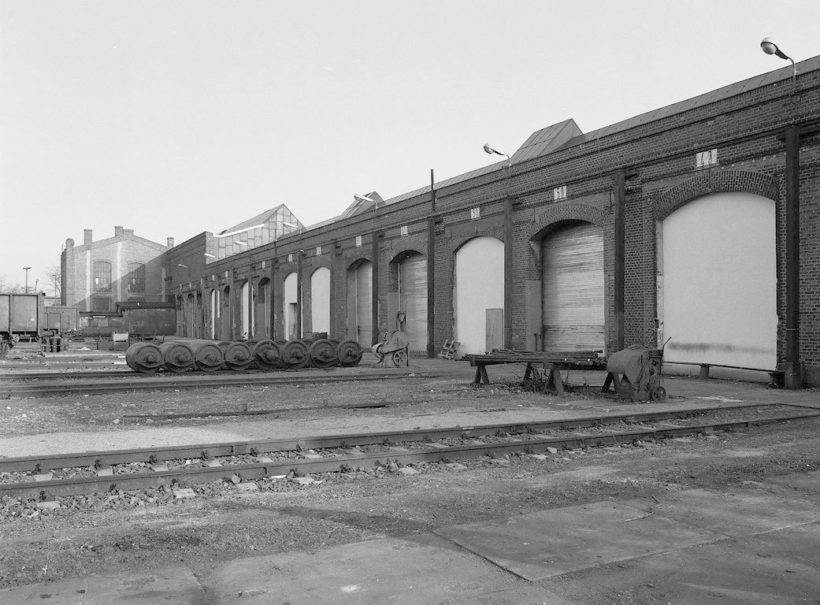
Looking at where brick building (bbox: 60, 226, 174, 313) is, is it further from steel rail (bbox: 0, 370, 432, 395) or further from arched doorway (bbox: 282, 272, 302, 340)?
steel rail (bbox: 0, 370, 432, 395)

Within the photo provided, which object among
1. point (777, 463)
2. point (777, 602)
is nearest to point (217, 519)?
point (777, 602)

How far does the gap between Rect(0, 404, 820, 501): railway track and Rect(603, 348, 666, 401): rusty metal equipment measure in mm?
2013

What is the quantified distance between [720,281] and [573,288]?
498 centimetres

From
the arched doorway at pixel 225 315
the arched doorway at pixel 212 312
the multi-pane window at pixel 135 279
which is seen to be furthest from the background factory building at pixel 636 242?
the multi-pane window at pixel 135 279

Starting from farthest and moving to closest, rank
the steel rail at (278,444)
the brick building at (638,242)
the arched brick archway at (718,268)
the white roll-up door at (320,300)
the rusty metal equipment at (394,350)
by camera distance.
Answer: the white roll-up door at (320,300)
the rusty metal equipment at (394,350)
the arched brick archway at (718,268)
the brick building at (638,242)
the steel rail at (278,444)

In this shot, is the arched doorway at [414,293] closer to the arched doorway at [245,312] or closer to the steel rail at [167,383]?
the steel rail at [167,383]

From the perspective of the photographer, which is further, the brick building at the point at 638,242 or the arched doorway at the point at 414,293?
the arched doorway at the point at 414,293

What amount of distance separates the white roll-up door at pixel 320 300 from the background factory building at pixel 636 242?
3922 mm

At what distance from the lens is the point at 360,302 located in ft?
105

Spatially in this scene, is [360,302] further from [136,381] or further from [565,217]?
[136,381]

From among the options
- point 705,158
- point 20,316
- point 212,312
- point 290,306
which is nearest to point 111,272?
point 212,312

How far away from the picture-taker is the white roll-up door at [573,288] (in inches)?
759

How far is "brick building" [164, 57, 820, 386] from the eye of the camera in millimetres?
14008

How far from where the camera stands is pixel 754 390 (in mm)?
13531
